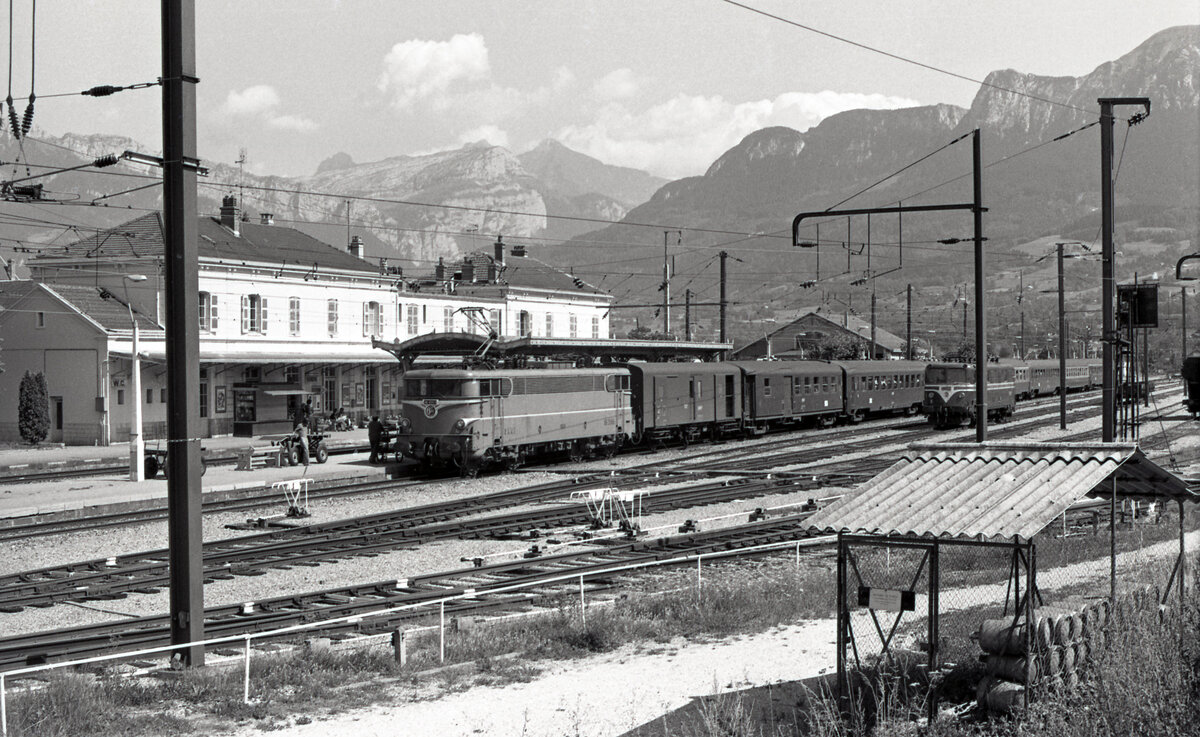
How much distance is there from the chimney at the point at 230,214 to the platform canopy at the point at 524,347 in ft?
58.3

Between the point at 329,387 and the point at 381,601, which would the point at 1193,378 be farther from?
the point at 329,387

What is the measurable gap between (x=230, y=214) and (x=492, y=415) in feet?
92.9

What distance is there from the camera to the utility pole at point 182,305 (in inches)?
477

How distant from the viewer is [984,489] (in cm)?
1087

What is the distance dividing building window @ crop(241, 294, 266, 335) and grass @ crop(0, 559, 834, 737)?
37964mm

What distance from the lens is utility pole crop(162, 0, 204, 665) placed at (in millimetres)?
12117

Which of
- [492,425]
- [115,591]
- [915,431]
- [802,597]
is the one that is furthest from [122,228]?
[802,597]

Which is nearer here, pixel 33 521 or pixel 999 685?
pixel 999 685

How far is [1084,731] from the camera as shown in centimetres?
927

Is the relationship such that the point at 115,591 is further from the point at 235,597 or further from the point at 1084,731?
the point at 1084,731

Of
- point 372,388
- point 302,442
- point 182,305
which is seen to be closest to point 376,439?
point 302,442

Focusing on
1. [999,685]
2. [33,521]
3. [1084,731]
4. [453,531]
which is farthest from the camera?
[33,521]

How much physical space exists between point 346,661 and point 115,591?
22.6 ft

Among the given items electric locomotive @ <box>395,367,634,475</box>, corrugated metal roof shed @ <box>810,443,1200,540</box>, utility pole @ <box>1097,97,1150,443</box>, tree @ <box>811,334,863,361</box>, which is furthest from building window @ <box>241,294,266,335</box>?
corrugated metal roof shed @ <box>810,443,1200,540</box>
